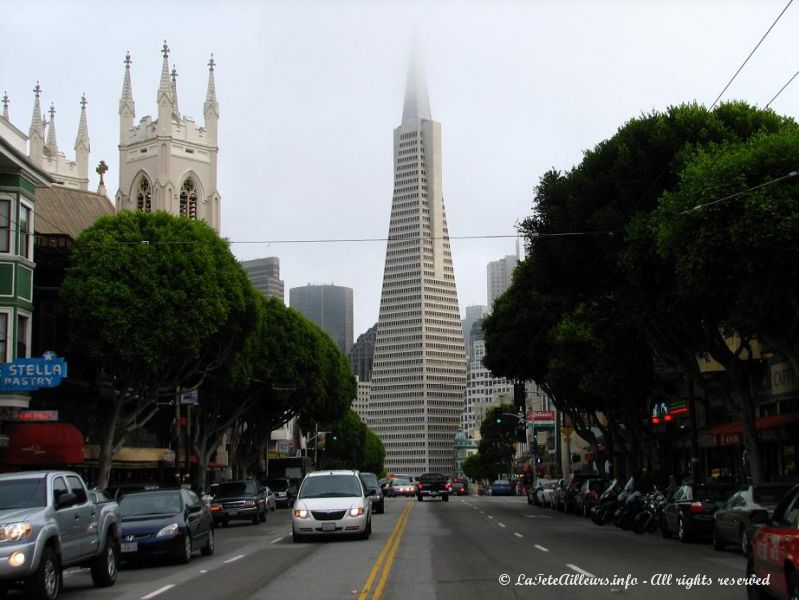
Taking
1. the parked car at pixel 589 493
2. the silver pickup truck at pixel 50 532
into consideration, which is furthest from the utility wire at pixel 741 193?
the parked car at pixel 589 493

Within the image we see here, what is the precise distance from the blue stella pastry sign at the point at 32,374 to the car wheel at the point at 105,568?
1466 centimetres

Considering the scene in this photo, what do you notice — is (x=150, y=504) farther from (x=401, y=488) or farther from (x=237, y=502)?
(x=401, y=488)

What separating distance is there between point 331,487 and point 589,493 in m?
16.7

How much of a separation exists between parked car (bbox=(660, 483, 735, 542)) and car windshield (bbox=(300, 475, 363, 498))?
7.90m

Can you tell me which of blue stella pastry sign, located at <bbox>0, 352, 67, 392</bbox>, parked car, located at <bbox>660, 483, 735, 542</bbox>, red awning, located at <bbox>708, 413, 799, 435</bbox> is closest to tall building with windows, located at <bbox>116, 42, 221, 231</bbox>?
red awning, located at <bbox>708, 413, 799, 435</bbox>

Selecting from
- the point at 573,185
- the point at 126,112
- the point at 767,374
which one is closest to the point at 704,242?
the point at 573,185

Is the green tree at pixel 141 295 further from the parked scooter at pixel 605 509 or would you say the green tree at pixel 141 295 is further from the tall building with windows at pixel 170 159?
the tall building with windows at pixel 170 159

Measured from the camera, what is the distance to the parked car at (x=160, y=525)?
64.2 feet

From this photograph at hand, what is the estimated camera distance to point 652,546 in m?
23.4

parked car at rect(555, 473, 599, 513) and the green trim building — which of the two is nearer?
the green trim building

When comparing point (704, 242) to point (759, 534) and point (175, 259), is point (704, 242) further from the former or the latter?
point (175, 259)

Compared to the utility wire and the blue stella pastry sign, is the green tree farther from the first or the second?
the utility wire

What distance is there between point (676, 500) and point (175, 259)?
20.1m

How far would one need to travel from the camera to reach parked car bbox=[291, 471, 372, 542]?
2395cm
